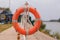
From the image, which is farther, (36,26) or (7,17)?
(7,17)

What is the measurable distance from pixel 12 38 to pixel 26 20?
6.13m

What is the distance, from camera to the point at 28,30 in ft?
28.2

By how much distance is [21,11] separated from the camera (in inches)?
342

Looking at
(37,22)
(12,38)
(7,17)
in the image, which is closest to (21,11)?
(37,22)

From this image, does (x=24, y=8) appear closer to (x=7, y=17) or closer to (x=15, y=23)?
(x=15, y=23)

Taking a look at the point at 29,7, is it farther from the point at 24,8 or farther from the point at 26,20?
the point at 26,20

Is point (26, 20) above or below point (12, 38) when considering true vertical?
above

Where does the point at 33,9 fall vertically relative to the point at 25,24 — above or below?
above

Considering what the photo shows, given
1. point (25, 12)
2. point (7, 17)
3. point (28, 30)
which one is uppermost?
point (25, 12)

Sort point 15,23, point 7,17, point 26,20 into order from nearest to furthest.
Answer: point 15,23 < point 26,20 < point 7,17

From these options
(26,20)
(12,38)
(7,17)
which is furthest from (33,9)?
(7,17)

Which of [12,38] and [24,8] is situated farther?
[12,38]

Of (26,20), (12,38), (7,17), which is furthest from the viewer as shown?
(7,17)

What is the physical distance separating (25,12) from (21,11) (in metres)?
0.29
